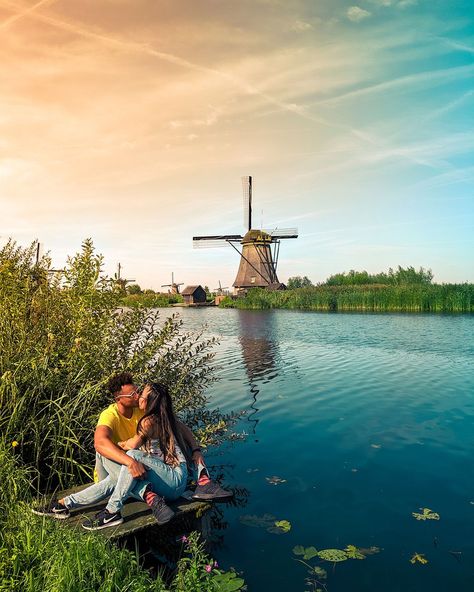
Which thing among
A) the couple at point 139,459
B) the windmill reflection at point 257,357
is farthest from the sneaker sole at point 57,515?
the windmill reflection at point 257,357

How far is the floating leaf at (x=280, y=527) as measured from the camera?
15.4 ft

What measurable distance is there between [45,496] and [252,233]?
48482 mm

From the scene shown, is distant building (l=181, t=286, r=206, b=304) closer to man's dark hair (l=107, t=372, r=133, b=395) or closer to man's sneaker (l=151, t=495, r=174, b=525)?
man's dark hair (l=107, t=372, r=133, b=395)

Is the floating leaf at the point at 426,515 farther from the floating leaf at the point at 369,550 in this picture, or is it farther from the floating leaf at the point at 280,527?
the floating leaf at the point at 280,527

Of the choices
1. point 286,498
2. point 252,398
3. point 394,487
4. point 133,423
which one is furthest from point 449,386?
point 133,423

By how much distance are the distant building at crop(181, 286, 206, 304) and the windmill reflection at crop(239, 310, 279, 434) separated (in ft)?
118

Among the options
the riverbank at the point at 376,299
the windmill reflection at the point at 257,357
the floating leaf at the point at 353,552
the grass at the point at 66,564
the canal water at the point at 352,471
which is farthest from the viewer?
the riverbank at the point at 376,299

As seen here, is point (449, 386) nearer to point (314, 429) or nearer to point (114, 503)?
point (314, 429)

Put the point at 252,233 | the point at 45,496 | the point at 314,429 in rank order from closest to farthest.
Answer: the point at 45,496 < the point at 314,429 < the point at 252,233

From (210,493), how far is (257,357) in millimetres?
12430

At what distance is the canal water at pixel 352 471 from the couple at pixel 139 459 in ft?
2.79

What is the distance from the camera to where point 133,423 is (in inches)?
183

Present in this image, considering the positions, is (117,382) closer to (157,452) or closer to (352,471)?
(157,452)

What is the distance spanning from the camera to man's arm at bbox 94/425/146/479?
4074 millimetres
